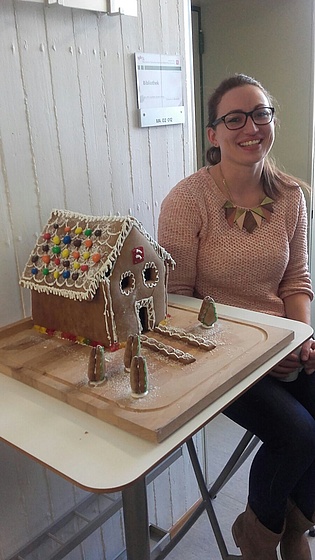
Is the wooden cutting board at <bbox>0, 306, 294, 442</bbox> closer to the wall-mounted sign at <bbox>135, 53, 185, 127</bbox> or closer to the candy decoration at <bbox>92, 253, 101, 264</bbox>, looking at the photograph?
the candy decoration at <bbox>92, 253, 101, 264</bbox>

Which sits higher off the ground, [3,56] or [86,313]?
[3,56]

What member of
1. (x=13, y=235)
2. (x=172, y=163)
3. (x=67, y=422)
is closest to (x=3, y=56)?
(x=13, y=235)

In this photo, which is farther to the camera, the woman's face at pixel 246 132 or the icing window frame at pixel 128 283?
the woman's face at pixel 246 132

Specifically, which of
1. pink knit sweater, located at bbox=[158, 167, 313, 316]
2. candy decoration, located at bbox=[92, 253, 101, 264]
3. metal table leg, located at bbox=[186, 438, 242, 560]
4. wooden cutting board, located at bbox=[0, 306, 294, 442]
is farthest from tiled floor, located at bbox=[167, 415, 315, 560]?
candy decoration, located at bbox=[92, 253, 101, 264]

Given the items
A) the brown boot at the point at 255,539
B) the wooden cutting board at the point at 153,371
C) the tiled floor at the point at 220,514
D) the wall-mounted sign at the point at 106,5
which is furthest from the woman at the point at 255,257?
the tiled floor at the point at 220,514

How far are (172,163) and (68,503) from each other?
1022mm

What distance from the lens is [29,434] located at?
86cm

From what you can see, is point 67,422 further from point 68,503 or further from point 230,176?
point 230,176

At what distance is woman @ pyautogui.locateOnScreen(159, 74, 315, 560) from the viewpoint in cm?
124

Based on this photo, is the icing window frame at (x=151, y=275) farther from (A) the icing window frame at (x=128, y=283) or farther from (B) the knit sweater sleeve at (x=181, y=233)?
(B) the knit sweater sleeve at (x=181, y=233)

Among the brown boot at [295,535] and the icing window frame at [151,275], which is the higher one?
the icing window frame at [151,275]

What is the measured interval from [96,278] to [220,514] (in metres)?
1.23

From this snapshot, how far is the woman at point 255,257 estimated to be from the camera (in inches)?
48.9

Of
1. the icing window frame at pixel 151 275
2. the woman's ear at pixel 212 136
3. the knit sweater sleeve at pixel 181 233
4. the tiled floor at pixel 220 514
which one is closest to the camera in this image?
the icing window frame at pixel 151 275
